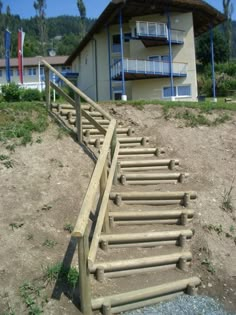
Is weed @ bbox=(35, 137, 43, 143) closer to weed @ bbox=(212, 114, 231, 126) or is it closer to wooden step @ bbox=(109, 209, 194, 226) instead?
wooden step @ bbox=(109, 209, 194, 226)

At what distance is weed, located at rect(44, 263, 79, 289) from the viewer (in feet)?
16.3

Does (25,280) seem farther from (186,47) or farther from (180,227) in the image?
(186,47)

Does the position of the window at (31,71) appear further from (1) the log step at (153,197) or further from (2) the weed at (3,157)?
(1) the log step at (153,197)

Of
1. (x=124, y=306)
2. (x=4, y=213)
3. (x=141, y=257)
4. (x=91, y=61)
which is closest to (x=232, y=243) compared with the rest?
(x=141, y=257)

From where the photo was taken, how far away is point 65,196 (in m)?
6.74


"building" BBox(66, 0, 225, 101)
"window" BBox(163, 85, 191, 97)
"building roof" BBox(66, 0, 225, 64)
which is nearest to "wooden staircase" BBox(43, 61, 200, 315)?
"building" BBox(66, 0, 225, 101)

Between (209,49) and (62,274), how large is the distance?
4538 cm

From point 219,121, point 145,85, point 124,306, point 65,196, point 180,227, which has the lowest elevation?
point 124,306

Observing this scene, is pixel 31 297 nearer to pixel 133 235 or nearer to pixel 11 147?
pixel 133 235

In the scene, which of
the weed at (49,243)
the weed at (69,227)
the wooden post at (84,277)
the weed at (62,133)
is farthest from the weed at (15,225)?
the weed at (62,133)

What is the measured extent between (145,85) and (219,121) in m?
20.1

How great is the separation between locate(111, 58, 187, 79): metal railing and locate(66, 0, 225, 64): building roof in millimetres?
3301

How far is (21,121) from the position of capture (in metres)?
9.16

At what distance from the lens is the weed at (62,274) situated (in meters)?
4.97
